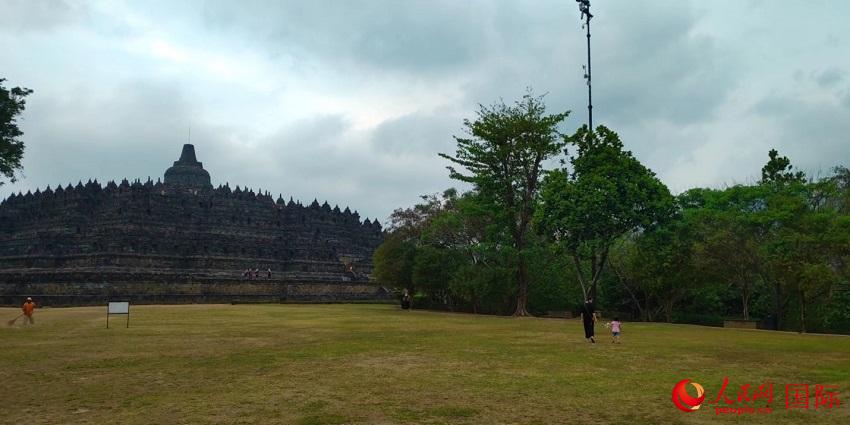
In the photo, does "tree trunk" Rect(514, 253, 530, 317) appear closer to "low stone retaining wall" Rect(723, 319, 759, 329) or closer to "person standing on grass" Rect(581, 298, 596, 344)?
"low stone retaining wall" Rect(723, 319, 759, 329)

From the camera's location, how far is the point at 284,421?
8.48 meters

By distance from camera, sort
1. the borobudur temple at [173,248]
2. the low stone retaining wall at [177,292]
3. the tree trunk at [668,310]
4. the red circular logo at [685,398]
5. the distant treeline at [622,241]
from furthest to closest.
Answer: the borobudur temple at [173,248], the low stone retaining wall at [177,292], the tree trunk at [668,310], the distant treeline at [622,241], the red circular logo at [685,398]

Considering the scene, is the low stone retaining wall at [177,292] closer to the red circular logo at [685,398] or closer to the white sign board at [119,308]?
the white sign board at [119,308]

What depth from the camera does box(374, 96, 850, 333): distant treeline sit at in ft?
98.3

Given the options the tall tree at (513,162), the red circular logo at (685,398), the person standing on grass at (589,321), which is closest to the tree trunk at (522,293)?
the tall tree at (513,162)

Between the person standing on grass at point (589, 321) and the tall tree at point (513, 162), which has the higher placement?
the tall tree at point (513, 162)

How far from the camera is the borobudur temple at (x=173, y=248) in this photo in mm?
48719

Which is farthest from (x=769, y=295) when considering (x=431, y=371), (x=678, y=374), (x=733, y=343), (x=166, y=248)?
(x=166, y=248)

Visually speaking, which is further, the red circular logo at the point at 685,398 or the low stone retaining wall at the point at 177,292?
the low stone retaining wall at the point at 177,292

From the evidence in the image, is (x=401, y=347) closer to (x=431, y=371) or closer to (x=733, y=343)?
(x=431, y=371)

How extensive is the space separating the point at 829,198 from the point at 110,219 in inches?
2523

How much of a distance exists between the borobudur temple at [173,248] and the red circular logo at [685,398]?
45.7 m

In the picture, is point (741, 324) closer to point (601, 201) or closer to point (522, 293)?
point (601, 201)

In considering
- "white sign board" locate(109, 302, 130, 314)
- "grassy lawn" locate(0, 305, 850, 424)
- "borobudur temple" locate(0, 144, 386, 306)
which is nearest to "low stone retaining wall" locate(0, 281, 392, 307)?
"borobudur temple" locate(0, 144, 386, 306)
